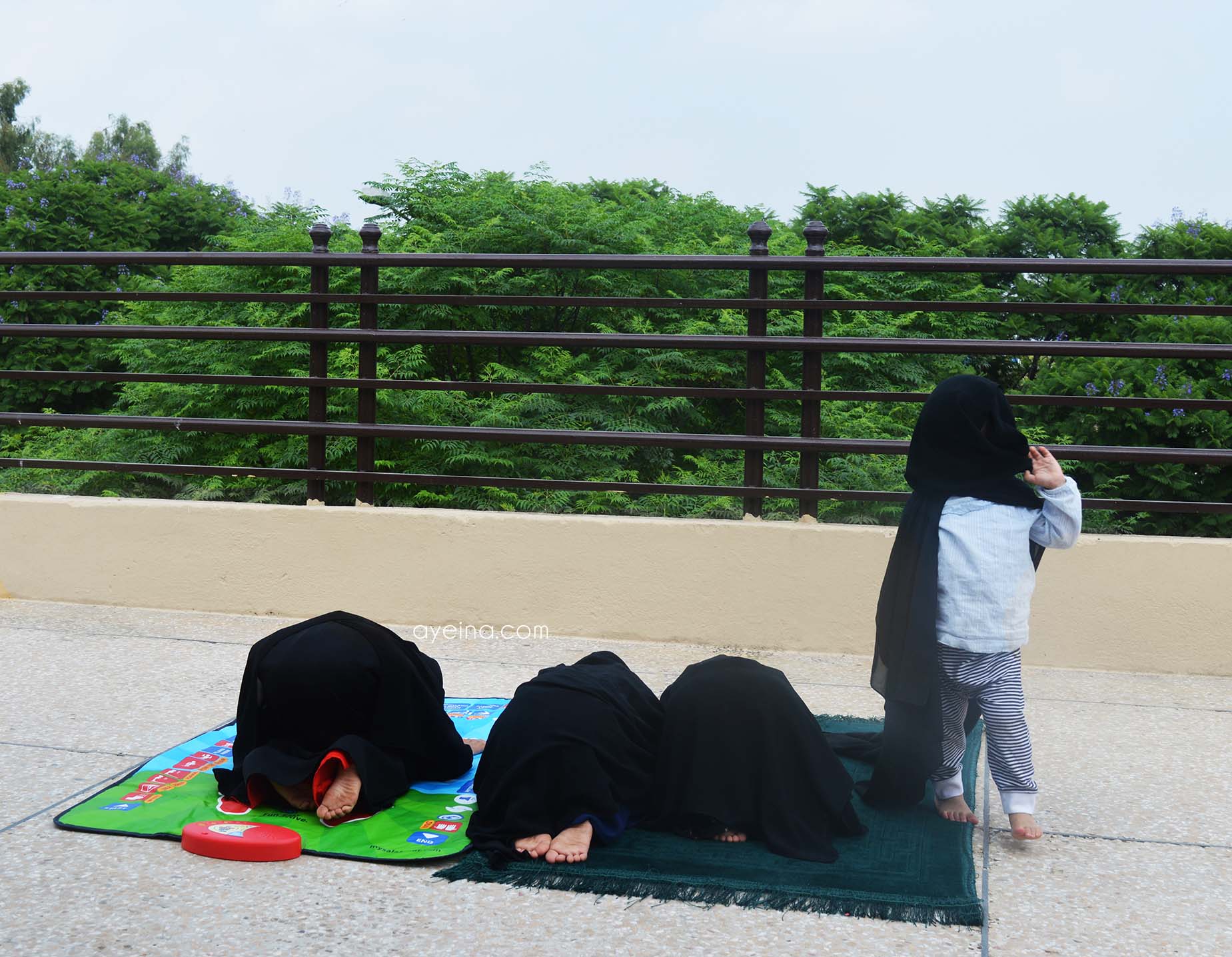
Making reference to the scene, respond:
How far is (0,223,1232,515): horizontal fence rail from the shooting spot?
5480mm

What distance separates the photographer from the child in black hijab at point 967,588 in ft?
11.4

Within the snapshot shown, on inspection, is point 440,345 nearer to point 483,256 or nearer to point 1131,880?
point 483,256

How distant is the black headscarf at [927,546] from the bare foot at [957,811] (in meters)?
0.09

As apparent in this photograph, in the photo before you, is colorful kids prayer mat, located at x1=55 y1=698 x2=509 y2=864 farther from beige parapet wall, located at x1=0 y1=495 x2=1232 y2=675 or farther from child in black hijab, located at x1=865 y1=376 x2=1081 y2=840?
beige parapet wall, located at x1=0 y1=495 x2=1232 y2=675

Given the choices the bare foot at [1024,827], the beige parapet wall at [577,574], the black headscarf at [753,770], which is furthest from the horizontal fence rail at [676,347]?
the bare foot at [1024,827]

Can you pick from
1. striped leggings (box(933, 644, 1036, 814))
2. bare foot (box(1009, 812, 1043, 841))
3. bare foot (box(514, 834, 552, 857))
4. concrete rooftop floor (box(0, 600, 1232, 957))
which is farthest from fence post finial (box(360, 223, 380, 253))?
bare foot (box(1009, 812, 1043, 841))

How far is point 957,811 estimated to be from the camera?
11.8 feet

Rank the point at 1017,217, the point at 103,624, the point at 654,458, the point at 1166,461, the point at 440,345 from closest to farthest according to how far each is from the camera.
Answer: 1. the point at 1166,461
2. the point at 103,624
3. the point at 654,458
4. the point at 440,345
5. the point at 1017,217

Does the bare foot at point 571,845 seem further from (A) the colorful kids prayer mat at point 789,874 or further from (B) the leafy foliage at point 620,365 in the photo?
(B) the leafy foliage at point 620,365

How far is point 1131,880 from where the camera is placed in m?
3.20

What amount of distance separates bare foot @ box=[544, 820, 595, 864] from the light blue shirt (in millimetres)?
1221

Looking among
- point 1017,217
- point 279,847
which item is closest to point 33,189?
point 1017,217

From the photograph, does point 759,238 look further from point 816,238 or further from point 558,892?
point 558,892

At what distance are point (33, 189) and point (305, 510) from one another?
29.9 feet
